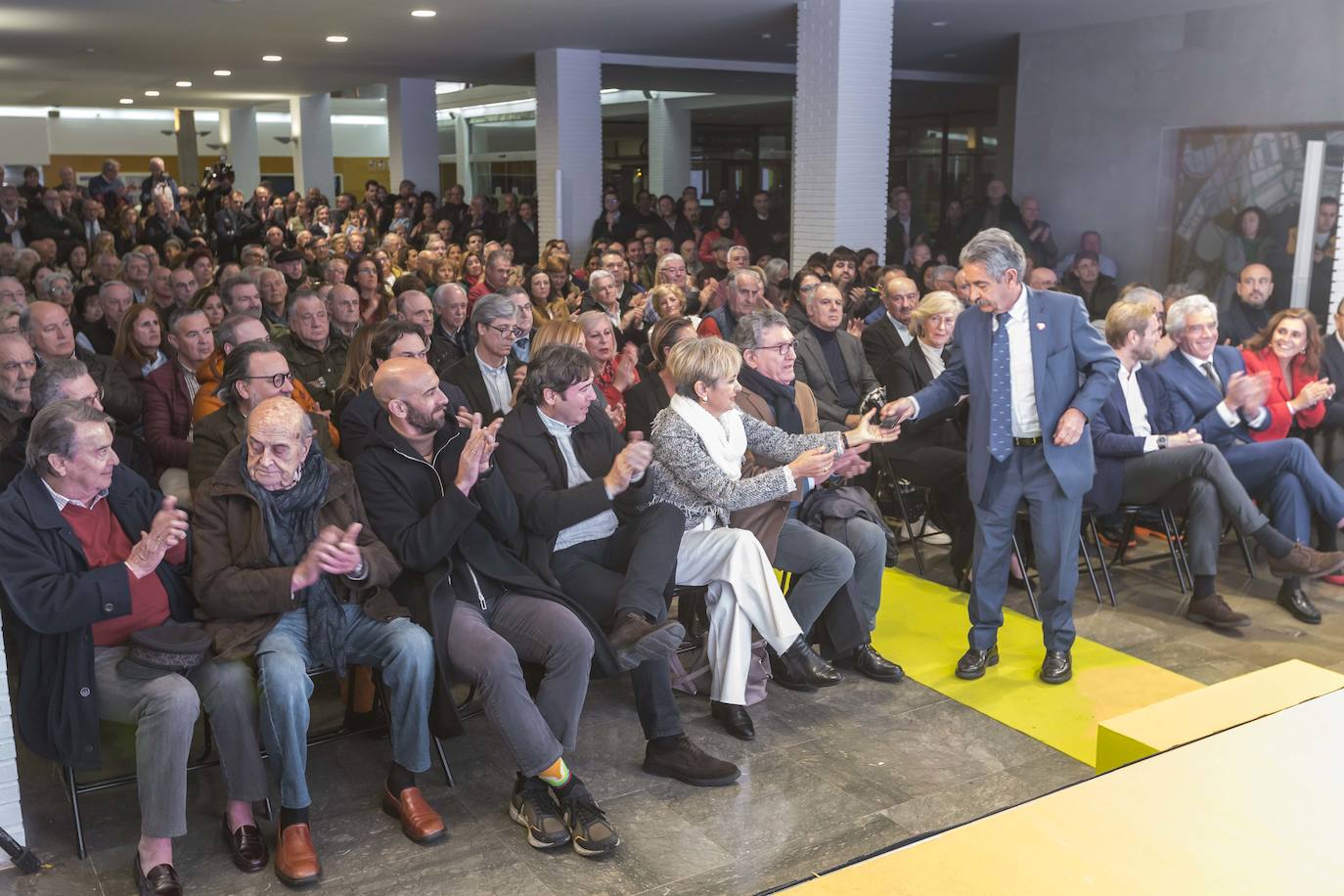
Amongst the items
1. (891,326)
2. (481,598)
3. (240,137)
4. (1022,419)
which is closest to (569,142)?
(891,326)

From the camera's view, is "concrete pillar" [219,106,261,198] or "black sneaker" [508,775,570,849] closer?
"black sneaker" [508,775,570,849]

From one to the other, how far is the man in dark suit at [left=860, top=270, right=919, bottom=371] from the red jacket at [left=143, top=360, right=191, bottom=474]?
3462 mm

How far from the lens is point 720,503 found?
4.16 meters

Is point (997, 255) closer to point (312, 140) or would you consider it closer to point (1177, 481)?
point (1177, 481)

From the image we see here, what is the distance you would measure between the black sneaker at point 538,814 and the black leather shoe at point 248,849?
73 cm

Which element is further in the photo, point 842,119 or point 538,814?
point 842,119

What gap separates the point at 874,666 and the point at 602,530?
4.39ft

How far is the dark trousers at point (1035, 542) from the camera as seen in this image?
4.62 m

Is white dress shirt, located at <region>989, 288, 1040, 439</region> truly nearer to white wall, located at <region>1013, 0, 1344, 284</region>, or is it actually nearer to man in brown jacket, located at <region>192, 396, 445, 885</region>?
man in brown jacket, located at <region>192, 396, 445, 885</region>

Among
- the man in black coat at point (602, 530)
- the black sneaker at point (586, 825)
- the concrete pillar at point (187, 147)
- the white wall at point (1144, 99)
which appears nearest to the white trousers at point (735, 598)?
the man in black coat at point (602, 530)

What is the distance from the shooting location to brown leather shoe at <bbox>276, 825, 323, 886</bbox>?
10.7ft

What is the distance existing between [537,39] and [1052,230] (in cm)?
604

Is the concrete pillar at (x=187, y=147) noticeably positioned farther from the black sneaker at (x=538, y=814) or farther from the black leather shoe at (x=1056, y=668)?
the black sneaker at (x=538, y=814)

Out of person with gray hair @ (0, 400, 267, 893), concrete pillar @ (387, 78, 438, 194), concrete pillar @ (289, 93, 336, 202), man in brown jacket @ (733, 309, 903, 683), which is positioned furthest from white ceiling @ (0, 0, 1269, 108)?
person with gray hair @ (0, 400, 267, 893)
